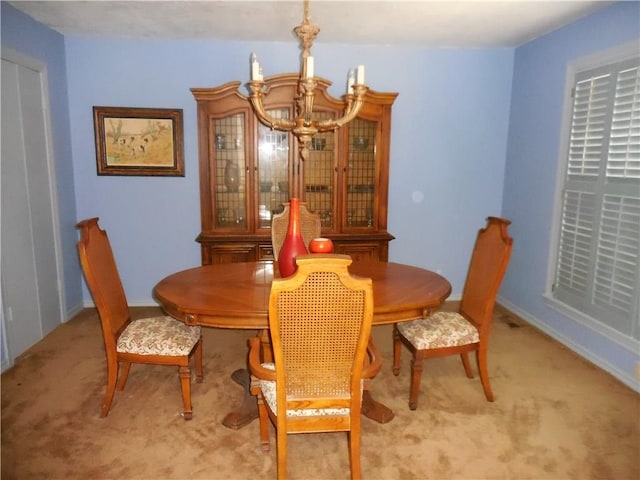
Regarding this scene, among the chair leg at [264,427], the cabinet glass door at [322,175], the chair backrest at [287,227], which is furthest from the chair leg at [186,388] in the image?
the cabinet glass door at [322,175]

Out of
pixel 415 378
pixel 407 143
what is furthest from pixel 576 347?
pixel 407 143

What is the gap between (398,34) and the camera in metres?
3.61

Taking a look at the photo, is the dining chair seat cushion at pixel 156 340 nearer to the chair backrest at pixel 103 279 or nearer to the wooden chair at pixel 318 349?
the chair backrest at pixel 103 279

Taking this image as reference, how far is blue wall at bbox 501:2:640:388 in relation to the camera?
290cm

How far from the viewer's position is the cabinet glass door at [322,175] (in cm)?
382

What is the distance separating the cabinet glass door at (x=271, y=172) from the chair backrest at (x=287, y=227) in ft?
2.14

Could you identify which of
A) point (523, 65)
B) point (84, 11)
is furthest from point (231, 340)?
point (523, 65)

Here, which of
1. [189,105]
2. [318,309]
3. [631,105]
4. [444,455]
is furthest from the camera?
[189,105]

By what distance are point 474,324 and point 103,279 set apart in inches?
80.6

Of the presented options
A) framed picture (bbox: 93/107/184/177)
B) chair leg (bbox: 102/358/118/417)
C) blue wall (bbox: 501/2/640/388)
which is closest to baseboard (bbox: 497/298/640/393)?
blue wall (bbox: 501/2/640/388)

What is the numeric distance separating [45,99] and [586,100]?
159 inches

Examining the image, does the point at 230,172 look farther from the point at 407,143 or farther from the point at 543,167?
the point at 543,167

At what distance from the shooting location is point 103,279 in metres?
2.29

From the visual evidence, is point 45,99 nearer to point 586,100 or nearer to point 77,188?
point 77,188
